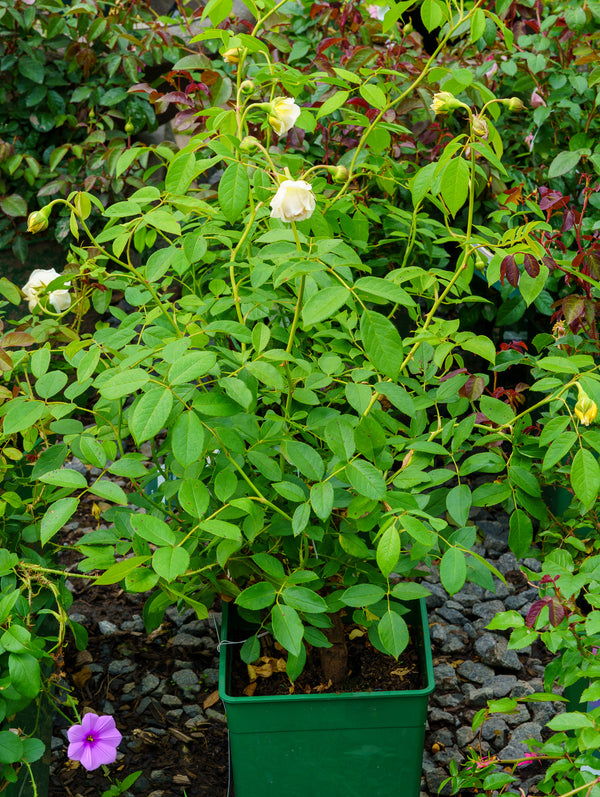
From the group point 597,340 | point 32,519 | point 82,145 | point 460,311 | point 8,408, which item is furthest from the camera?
point 82,145

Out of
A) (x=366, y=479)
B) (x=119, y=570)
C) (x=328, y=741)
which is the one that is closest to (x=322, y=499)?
(x=366, y=479)

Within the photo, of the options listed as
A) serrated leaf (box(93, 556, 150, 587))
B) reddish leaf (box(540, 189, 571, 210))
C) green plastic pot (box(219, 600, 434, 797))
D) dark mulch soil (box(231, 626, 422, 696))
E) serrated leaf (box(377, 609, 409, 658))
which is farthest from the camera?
reddish leaf (box(540, 189, 571, 210))

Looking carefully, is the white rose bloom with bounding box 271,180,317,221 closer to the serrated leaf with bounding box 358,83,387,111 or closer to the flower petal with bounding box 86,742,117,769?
the serrated leaf with bounding box 358,83,387,111

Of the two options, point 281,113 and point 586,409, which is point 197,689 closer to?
point 586,409

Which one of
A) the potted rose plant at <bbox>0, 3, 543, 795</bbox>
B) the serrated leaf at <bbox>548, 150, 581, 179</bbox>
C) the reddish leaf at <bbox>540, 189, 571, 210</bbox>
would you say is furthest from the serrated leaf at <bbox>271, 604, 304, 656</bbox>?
the serrated leaf at <bbox>548, 150, 581, 179</bbox>

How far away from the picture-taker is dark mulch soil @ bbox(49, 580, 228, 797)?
5.01 feet

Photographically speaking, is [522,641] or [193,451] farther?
[522,641]

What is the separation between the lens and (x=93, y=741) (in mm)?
1308

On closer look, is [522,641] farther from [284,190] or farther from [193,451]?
[284,190]

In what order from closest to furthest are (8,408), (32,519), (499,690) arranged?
(8,408) → (32,519) → (499,690)

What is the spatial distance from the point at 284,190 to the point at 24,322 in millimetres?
642

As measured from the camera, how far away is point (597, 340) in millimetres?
1596

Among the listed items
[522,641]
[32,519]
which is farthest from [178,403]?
[522,641]

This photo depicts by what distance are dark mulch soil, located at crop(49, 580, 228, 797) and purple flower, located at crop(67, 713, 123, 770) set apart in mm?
247
